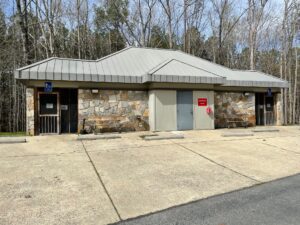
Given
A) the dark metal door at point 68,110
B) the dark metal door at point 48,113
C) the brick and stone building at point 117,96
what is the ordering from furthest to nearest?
the dark metal door at point 68,110 < the dark metal door at point 48,113 < the brick and stone building at point 117,96

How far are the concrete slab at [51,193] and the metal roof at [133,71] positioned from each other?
482 cm

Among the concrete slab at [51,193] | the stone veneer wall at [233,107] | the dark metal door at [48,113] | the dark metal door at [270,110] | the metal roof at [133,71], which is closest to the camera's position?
the concrete slab at [51,193]

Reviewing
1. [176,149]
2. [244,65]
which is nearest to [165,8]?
[244,65]

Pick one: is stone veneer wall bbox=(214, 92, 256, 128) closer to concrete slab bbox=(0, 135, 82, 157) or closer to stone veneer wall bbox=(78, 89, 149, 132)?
stone veneer wall bbox=(78, 89, 149, 132)

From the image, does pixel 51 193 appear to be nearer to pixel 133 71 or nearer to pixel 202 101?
pixel 133 71

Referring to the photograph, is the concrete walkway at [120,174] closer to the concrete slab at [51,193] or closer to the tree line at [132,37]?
the concrete slab at [51,193]

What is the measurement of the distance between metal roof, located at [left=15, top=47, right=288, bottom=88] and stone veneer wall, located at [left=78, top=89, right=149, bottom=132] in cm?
74

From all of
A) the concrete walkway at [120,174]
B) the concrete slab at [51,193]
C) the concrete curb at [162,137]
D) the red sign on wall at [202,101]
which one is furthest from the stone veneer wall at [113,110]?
the concrete slab at [51,193]

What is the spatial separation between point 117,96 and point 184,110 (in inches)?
131

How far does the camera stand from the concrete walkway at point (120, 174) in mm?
3639

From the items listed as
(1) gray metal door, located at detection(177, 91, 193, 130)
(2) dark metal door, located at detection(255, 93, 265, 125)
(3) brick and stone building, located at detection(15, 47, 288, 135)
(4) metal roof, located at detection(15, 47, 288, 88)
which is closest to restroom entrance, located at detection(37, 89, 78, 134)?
(3) brick and stone building, located at detection(15, 47, 288, 135)

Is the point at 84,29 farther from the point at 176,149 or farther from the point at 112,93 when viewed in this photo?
the point at 176,149

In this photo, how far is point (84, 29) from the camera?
23.7 metres

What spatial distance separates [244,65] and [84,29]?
61.4 ft
